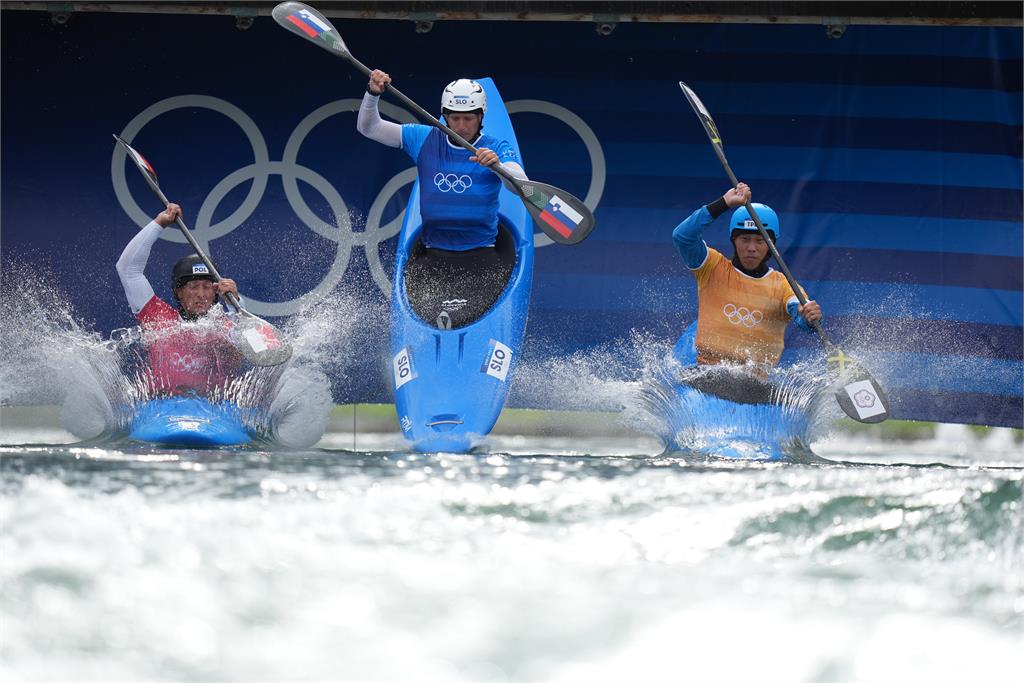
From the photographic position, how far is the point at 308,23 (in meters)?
5.21

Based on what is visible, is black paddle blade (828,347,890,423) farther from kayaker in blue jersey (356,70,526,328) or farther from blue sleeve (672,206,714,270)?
kayaker in blue jersey (356,70,526,328)

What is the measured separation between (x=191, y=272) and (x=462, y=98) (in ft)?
4.05

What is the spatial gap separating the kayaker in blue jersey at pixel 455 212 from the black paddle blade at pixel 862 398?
4.43 ft

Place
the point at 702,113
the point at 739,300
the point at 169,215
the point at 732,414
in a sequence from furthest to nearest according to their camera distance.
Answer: the point at 702,113
the point at 169,215
the point at 739,300
the point at 732,414

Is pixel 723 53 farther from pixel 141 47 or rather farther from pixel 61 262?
pixel 61 262

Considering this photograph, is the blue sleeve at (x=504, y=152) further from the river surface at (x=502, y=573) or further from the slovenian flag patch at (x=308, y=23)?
the river surface at (x=502, y=573)

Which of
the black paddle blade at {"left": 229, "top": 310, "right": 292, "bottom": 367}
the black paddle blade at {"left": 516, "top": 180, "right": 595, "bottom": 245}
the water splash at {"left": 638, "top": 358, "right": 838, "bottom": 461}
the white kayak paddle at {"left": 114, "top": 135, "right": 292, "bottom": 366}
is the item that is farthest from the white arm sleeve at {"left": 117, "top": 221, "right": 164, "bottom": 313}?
the water splash at {"left": 638, "top": 358, "right": 838, "bottom": 461}

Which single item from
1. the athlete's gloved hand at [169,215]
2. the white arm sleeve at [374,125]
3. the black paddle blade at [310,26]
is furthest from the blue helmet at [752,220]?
the athlete's gloved hand at [169,215]

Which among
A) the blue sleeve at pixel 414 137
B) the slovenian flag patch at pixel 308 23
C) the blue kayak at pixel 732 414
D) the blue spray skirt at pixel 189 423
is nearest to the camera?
the blue spray skirt at pixel 189 423

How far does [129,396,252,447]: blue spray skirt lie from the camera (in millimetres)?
4703

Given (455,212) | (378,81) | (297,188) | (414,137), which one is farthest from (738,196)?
(297,188)

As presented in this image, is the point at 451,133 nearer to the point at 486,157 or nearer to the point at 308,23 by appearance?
the point at 486,157

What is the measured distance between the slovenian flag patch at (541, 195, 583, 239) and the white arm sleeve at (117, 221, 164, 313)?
1.50 m

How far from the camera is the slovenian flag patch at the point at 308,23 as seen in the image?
Result: 5.18 meters
